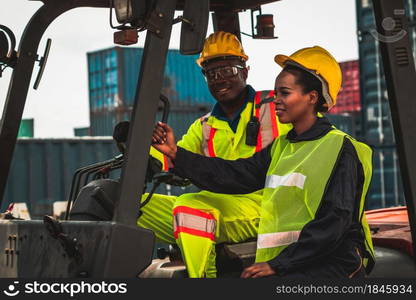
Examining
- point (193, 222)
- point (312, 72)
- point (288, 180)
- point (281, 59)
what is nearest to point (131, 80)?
point (193, 222)

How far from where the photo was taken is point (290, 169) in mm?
3520

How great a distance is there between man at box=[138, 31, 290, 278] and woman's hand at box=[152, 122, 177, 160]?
0.84 ft

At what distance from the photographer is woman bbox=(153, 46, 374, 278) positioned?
3.36 meters

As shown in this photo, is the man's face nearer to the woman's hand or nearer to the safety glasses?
the safety glasses

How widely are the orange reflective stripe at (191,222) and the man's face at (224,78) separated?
80cm

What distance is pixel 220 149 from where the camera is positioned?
441 centimetres

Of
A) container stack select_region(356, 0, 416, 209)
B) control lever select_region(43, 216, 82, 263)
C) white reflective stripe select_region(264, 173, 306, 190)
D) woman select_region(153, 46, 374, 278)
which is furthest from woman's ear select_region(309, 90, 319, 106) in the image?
container stack select_region(356, 0, 416, 209)

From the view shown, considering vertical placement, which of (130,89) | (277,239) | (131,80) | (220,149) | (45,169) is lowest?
(45,169)

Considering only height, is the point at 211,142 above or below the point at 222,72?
below

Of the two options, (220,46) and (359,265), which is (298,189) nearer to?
(359,265)

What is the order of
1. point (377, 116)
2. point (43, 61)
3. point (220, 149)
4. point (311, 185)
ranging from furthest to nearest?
1. point (377, 116)
2. point (220, 149)
3. point (43, 61)
4. point (311, 185)

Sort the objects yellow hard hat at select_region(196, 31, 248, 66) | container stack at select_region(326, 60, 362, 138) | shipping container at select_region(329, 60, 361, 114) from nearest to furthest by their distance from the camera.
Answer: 1. yellow hard hat at select_region(196, 31, 248, 66)
2. container stack at select_region(326, 60, 362, 138)
3. shipping container at select_region(329, 60, 361, 114)

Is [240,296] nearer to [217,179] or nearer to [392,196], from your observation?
[217,179]

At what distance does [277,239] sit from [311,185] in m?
0.25
